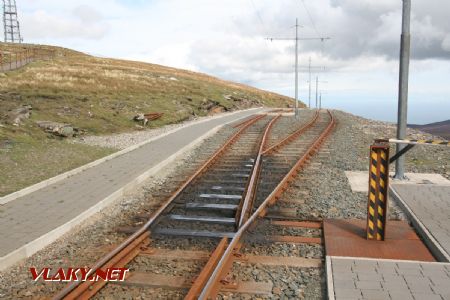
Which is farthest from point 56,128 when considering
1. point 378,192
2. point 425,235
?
point 425,235

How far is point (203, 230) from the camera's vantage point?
8.09 m

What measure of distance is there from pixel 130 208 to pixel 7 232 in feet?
8.43

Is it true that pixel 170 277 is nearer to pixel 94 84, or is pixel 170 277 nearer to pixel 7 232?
pixel 7 232

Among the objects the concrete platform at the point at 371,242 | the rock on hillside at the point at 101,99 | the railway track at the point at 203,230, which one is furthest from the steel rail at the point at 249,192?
the rock on hillside at the point at 101,99

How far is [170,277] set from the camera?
6.16 m

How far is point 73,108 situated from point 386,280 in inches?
903

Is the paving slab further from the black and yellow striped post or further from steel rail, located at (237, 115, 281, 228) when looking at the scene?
steel rail, located at (237, 115, 281, 228)

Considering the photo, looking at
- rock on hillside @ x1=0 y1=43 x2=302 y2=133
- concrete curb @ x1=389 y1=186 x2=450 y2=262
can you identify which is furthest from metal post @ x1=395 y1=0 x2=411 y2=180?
rock on hillside @ x1=0 y1=43 x2=302 y2=133

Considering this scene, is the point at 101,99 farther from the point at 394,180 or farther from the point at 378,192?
the point at 378,192

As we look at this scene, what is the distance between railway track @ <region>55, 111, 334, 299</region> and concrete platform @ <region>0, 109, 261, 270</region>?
146cm

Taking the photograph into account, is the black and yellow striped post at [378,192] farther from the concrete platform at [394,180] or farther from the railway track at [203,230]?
the concrete platform at [394,180]

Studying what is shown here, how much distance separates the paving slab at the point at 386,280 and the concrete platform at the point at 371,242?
47 centimetres

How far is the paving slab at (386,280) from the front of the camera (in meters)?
5.43

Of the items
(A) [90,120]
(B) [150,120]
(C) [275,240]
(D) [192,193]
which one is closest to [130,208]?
(D) [192,193]
